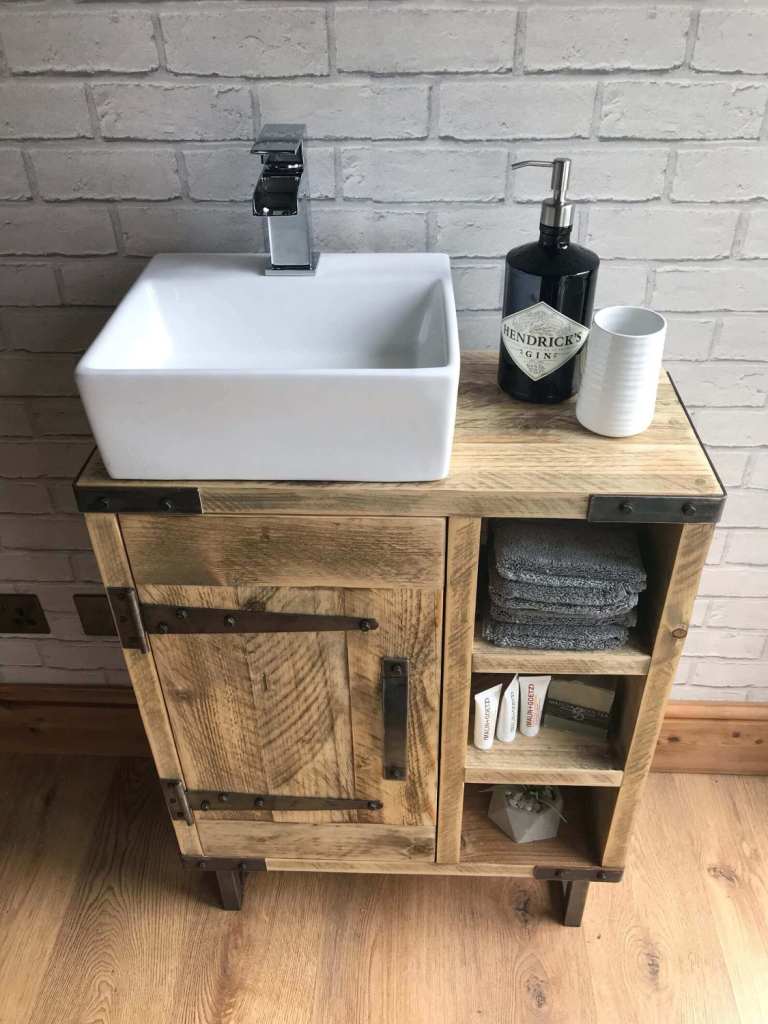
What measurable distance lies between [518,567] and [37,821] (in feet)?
3.65

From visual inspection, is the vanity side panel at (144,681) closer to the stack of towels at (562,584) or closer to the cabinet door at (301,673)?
the cabinet door at (301,673)

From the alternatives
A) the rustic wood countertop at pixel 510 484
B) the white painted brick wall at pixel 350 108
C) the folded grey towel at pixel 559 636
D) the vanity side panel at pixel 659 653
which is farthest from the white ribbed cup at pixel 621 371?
the white painted brick wall at pixel 350 108

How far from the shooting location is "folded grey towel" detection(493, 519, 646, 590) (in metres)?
1.07

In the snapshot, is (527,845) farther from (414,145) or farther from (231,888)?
(414,145)

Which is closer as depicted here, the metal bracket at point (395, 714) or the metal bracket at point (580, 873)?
the metal bracket at point (395, 714)

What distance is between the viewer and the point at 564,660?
44.0 inches

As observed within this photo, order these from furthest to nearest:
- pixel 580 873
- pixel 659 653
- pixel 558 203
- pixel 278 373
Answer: pixel 580 873 < pixel 659 653 < pixel 558 203 < pixel 278 373

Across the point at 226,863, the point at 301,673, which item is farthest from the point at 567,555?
the point at 226,863

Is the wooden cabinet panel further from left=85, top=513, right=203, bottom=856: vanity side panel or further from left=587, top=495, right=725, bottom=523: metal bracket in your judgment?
left=587, top=495, right=725, bottom=523: metal bracket

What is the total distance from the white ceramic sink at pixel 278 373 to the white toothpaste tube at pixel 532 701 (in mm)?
398

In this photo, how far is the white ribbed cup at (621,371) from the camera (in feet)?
3.20

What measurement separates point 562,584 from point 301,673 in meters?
0.34

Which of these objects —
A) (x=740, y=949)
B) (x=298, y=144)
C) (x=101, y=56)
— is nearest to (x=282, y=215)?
(x=298, y=144)

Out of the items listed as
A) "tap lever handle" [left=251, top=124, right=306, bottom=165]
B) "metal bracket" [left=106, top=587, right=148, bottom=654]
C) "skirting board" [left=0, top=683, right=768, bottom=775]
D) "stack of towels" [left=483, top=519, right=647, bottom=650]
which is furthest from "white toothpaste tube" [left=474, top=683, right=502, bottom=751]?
"tap lever handle" [left=251, top=124, right=306, bottom=165]
